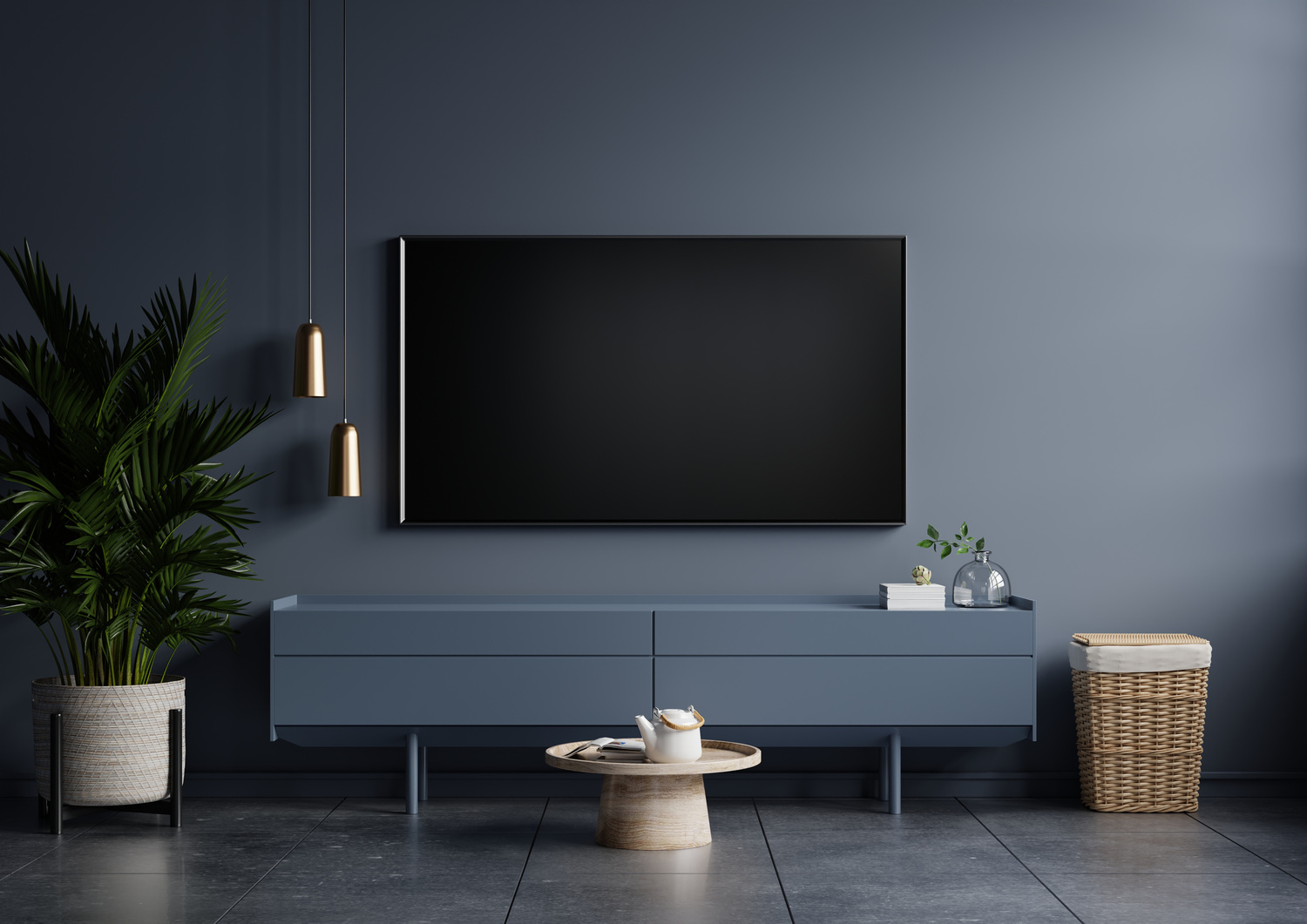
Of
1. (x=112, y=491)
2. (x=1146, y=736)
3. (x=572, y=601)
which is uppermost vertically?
(x=112, y=491)

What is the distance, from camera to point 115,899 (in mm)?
2754

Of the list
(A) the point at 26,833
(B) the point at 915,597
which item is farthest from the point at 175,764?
(B) the point at 915,597

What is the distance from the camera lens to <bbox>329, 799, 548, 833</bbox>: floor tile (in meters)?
3.45

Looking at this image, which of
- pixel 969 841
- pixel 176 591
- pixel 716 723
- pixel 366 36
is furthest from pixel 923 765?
pixel 366 36

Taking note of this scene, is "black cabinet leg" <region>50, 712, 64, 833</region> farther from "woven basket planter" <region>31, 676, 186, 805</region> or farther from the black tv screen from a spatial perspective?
the black tv screen

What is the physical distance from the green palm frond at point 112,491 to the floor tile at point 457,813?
0.69 m

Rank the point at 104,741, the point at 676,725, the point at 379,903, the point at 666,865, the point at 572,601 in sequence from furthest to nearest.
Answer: the point at 572,601, the point at 104,741, the point at 676,725, the point at 666,865, the point at 379,903

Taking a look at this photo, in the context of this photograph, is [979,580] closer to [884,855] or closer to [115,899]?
[884,855]

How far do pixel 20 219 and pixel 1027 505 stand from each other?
3.47 metres

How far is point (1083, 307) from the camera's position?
3.91 meters

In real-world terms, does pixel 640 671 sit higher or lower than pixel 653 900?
higher

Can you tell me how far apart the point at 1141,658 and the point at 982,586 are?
0.52 meters

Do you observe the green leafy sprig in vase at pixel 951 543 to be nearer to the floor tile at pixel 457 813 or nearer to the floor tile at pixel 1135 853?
the floor tile at pixel 1135 853

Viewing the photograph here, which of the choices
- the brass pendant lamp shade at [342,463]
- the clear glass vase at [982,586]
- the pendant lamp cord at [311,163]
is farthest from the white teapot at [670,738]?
the pendant lamp cord at [311,163]
